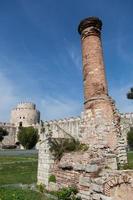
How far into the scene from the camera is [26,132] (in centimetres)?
4916

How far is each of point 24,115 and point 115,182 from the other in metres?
58.2

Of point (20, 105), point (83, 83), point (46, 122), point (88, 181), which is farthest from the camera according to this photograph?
point (20, 105)

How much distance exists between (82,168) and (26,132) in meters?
41.5

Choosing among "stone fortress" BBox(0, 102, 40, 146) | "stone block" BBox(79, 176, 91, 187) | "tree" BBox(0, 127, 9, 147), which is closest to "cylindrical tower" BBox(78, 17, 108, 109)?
"stone block" BBox(79, 176, 91, 187)

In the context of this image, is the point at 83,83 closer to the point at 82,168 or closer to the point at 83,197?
the point at 82,168

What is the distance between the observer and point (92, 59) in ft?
38.1

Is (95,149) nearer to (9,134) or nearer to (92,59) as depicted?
(92,59)

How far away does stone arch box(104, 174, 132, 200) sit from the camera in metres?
7.30

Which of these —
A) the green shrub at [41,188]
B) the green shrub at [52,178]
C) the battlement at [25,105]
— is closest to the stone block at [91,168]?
the green shrub at [52,178]

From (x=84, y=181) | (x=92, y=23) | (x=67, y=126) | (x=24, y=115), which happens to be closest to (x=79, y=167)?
(x=84, y=181)

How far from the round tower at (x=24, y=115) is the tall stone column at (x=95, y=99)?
5325 centimetres

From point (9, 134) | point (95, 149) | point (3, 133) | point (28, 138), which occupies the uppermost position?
point (3, 133)

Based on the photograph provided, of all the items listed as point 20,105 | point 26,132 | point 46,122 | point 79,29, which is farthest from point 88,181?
point 20,105

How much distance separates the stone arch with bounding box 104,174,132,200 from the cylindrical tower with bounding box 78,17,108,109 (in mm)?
4175
